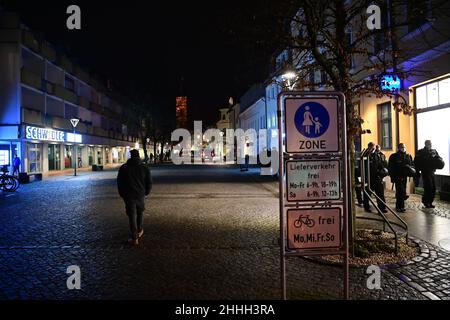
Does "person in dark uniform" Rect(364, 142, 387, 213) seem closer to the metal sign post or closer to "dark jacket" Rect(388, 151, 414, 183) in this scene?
"dark jacket" Rect(388, 151, 414, 183)

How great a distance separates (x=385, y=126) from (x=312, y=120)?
1376 centimetres

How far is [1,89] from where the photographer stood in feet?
90.1

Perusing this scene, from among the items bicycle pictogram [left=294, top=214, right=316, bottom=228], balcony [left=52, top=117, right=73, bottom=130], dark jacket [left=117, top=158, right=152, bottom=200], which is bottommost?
bicycle pictogram [left=294, top=214, right=316, bottom=228]

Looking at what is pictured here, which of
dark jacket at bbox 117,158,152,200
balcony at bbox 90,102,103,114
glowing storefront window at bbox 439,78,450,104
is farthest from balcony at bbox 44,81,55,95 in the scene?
glowing storefront window at bbox 439,78,450,104

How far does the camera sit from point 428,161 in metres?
11.1

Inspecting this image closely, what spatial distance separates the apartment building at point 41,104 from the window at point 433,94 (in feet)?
79.3

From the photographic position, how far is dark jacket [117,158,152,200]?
299 inches

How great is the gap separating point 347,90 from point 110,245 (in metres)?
5.09

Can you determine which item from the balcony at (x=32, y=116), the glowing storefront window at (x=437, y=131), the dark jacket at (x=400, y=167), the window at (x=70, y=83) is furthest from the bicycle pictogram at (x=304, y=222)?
the window at (x=70, y=83)

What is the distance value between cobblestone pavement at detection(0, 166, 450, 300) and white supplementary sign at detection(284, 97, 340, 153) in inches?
72.8

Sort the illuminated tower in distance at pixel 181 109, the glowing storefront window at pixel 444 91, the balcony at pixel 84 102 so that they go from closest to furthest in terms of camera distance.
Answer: the glowing storefront window at pixel 444 91
the balcony at pixel 84 102
the illuminated tower in distance at pixel 181 109

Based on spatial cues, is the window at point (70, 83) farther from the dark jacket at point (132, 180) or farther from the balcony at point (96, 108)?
the dark jacket at point (132, 180)

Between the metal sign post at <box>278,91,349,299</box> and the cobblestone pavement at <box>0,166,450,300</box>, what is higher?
the metal sign post at <box>278,91,349,299</box>

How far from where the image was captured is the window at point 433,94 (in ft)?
41.8
